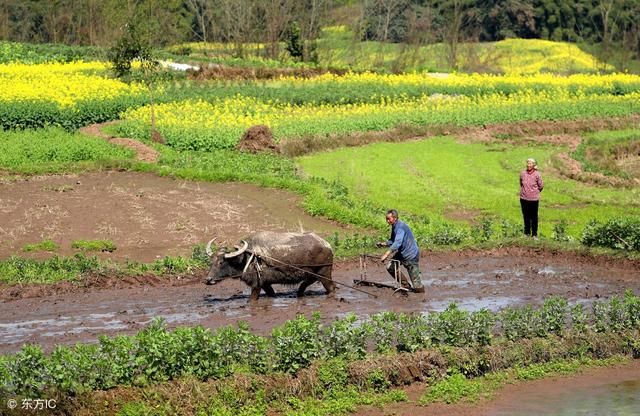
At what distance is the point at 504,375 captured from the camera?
13.6 metres

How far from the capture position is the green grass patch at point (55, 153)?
29.2 metres

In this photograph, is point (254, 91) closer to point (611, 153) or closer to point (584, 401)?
point (611, 153)

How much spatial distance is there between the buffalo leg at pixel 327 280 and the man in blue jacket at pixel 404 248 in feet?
A: 3.58

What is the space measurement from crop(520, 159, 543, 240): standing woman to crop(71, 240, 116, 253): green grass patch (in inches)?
343

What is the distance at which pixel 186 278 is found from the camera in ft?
62.6

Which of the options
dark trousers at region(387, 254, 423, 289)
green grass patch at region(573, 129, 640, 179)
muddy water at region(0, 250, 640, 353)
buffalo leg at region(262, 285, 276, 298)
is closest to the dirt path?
muddy water at region(0, 250, 640, 353)

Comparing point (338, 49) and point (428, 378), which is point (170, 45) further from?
point (428, 378)

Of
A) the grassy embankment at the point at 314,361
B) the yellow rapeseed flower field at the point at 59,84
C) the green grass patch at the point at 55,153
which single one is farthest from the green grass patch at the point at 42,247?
the yellow rapeseed flower field at the point at 59,84

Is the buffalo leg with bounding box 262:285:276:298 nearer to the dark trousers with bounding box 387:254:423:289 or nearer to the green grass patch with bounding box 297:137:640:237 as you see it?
the dark trousers with bounding box 387:254:423:289

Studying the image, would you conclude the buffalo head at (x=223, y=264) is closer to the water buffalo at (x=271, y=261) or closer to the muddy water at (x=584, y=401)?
the water buffalo at (x=271, y=261)

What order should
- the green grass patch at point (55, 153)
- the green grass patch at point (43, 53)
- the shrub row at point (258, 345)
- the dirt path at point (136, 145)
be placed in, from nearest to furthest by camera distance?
the shrub row at point (258, 345), the green grass patch at point (55, 153), the dirt path at point (136, 145), the green grass patch at point (43, 53)

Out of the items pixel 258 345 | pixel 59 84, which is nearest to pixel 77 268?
pixel 258 345

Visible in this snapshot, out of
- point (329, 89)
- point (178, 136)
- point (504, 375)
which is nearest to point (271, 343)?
point (504, 375)

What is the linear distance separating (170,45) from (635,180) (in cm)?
4853
